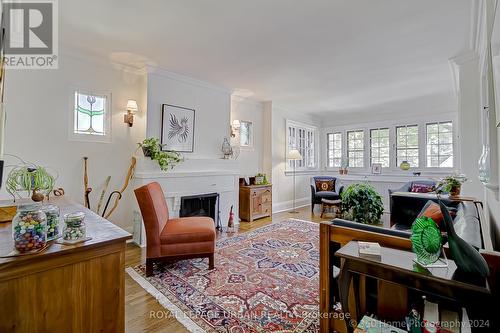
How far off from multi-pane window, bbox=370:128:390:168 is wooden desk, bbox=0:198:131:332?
6588 millimetres

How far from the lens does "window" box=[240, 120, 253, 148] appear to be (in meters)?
5.32

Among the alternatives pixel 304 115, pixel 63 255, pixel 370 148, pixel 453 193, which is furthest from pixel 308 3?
pixel 370 148

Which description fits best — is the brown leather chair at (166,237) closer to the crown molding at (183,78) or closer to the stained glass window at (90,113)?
the stained glass window at (90,113)

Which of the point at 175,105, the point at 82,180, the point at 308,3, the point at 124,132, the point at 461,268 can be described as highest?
the point at 308,3

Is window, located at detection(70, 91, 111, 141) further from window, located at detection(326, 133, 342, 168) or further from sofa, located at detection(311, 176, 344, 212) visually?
window, located at detection(326, 133, 342, 168)

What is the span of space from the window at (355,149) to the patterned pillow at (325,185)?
4.40ft

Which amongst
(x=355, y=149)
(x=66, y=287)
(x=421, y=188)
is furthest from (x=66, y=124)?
(x=355, y=149)

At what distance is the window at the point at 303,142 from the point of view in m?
6.28

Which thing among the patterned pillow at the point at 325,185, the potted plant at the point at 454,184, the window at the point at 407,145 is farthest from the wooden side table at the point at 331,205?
the potted plant at the point at 454,184

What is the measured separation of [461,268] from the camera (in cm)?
104

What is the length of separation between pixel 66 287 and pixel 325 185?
18.2ft

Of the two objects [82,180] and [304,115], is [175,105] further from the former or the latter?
[304,115]

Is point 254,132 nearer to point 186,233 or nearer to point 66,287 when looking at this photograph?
point 186,233

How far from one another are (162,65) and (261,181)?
2.99 m
